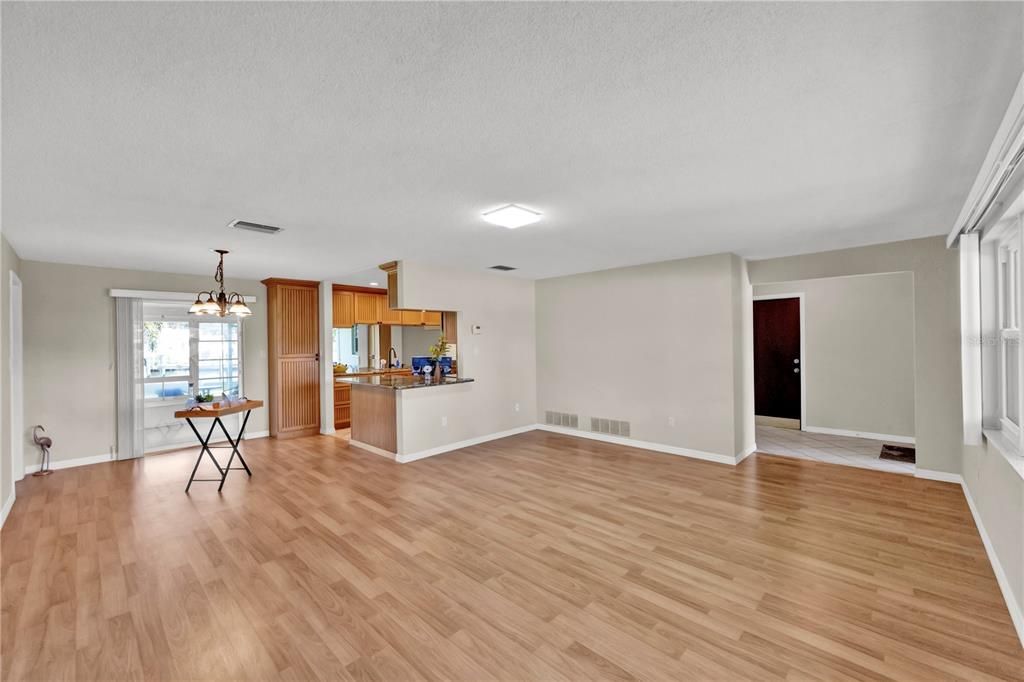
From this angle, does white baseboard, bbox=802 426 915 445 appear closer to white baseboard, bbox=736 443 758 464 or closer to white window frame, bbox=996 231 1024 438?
white baseboard, bbox=736 443 758 464

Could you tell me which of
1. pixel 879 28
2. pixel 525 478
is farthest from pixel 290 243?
pixel 879 28

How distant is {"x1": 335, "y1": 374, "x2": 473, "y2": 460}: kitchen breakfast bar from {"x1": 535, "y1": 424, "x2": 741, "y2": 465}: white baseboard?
1731mm

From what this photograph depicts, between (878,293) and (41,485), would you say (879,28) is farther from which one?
(41,485)

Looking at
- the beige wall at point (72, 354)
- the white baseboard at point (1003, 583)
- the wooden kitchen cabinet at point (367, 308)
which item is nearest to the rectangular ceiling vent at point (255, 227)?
the beige wall at point (72, 354)

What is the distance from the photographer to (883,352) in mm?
5941

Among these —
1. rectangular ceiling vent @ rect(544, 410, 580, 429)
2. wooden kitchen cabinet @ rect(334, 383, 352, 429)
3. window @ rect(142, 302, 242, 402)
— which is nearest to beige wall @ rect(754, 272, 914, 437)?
rectangular ceiling vent @ rect(544, 410, 580, 429)

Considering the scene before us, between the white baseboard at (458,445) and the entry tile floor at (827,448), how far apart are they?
3.24m

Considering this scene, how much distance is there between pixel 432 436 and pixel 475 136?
4217 mm

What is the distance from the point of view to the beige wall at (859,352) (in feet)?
19.0

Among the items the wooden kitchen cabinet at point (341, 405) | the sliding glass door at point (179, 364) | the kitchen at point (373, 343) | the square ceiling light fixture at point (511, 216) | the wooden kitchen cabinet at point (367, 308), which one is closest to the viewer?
the square ceiling light fixture at point (511, 216)

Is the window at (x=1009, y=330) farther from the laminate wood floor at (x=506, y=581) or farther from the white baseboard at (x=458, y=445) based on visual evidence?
the white baseboard at (x=458, y=445)

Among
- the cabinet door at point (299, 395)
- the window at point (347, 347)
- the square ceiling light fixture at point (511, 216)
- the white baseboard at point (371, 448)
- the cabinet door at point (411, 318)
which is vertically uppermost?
the square ceiling light fixture at point (511, 216)

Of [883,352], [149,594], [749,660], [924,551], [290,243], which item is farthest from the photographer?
[883,352]

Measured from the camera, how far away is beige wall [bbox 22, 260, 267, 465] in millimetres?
4953
